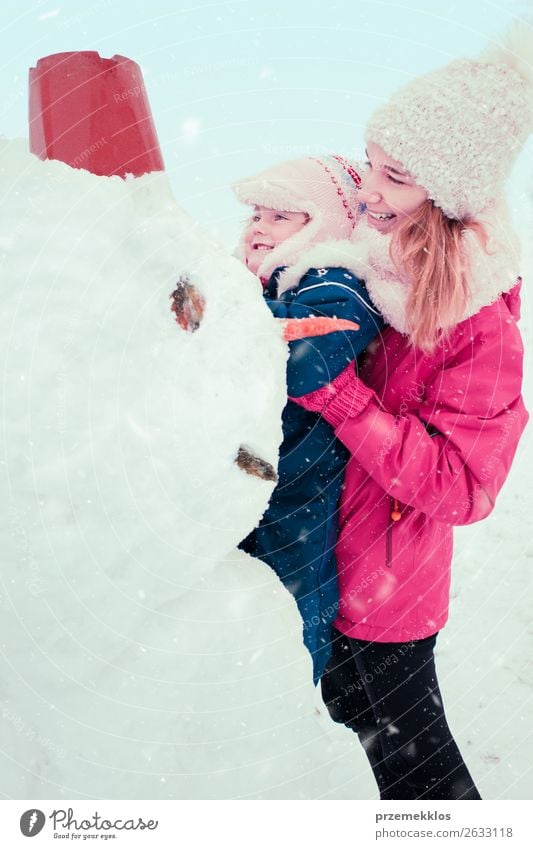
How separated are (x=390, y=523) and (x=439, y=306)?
1.13ft

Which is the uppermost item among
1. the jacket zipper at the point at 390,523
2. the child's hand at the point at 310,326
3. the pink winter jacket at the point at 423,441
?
the child's hand at the point at 310,326

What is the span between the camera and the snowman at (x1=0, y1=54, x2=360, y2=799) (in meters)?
0.82

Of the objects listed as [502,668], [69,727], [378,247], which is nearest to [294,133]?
[378,247]

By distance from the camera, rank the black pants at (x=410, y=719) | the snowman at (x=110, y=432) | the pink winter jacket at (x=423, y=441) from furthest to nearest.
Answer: the black pants at (x=410, y=719)
the pink winter jacket at (x=423, y=441)
the snowman at (x=110, y=432)

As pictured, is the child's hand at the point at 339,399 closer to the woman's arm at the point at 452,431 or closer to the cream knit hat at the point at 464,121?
the woman's arm at the point at 452,431

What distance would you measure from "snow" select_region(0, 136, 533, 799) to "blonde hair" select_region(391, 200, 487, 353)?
0.21 metres

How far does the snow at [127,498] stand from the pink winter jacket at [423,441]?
0.15 meters

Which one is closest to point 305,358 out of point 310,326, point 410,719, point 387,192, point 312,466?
point 310,326

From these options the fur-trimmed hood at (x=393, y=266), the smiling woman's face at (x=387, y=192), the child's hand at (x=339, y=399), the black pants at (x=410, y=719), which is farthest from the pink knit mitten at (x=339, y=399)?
the black pants at (x=410, y=719)

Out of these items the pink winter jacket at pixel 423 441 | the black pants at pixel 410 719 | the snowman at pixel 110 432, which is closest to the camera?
the snowman at pixel 110 432

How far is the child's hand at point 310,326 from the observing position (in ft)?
2.78

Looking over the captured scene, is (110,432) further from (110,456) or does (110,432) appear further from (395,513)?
(395,513)

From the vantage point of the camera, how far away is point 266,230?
3.39 ft

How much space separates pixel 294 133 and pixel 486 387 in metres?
0.61
